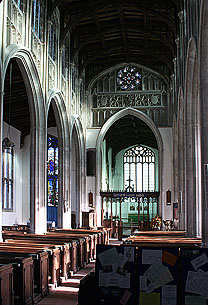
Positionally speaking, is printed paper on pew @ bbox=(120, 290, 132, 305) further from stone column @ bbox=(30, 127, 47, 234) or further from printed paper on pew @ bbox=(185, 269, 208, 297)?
stone column @ bbox=(30, 127, 47, 234)

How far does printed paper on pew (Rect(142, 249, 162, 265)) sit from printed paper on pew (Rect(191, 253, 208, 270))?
35cm

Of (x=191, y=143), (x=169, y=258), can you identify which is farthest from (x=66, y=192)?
(x=169, y=258)

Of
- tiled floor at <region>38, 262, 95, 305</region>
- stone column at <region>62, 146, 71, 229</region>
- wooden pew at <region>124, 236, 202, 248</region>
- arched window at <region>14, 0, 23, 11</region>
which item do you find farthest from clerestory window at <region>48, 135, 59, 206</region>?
wooden pew at <region>124, 236, 202, 248</region>

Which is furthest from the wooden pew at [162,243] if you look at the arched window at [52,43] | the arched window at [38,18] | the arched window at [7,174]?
the arched window at [7,174]

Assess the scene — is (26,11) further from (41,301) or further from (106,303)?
(106,303)

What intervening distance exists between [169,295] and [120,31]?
19.3m

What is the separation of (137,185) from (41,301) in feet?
104

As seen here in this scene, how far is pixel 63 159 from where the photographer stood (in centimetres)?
1994

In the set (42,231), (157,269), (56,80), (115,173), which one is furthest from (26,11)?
(115,173)

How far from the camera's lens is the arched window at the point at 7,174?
24.1m

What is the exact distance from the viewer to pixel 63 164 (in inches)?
786

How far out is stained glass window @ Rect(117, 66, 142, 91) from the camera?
84.5ft

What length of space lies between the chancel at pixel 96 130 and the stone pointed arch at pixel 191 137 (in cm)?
5

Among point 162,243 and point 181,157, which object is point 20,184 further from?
point 162,243
